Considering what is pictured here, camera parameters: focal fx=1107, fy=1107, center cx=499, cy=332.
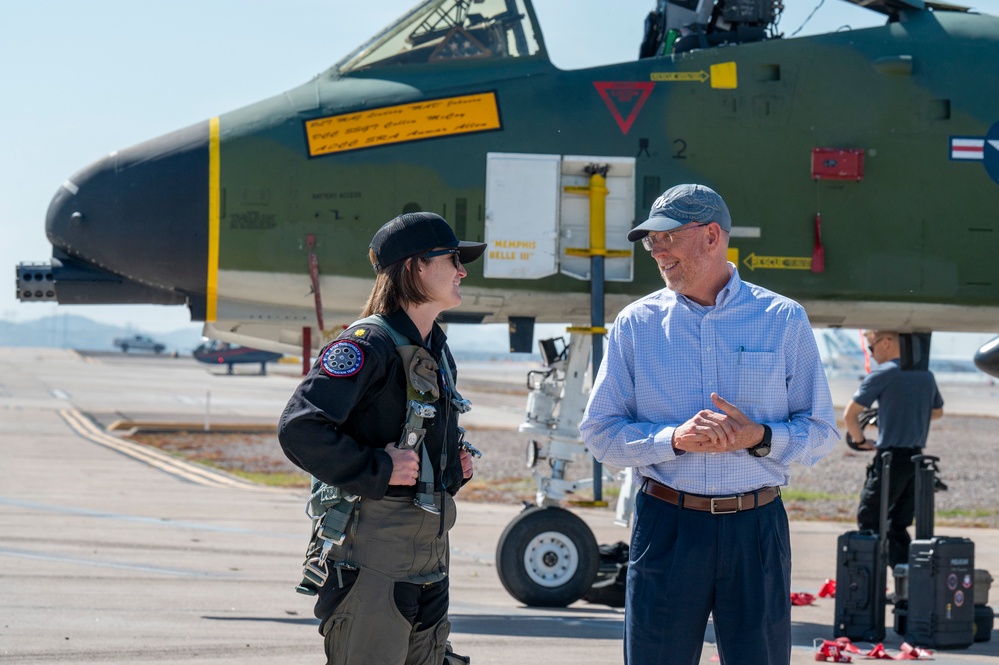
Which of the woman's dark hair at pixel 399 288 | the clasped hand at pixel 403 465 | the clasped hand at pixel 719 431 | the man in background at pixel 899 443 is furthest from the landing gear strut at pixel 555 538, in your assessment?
the clasped hand at pixel 403 465

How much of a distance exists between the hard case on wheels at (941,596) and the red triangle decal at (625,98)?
3398 millimetres

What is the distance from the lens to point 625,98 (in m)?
7.73

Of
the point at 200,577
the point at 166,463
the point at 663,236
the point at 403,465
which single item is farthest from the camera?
the point at 166,463

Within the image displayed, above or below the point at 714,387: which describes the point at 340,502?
below

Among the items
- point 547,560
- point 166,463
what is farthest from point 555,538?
point 166,463

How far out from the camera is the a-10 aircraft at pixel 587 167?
24.3ft

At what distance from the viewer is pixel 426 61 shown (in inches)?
308

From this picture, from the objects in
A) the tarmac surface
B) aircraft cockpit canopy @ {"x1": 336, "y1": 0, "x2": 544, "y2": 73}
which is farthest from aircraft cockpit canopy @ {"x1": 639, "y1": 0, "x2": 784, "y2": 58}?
the tarmac surface

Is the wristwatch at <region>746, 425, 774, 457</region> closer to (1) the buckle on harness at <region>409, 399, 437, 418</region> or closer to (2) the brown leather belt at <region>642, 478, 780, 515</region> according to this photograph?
(2) the brown leather belt at <region>642, 478, 780, 515</region>

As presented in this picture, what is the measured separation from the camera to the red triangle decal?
304 inches

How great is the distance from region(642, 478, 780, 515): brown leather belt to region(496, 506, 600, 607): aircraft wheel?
4.26 m

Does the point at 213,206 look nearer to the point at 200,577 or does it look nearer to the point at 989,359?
the point at 200,577

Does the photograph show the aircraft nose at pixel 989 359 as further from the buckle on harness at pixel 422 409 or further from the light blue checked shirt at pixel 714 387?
the buckle on harness at pixel 422 409

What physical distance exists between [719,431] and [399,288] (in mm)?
1164
